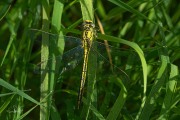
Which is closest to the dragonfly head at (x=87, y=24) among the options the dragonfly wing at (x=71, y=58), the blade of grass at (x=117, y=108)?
the dragonfly wing at (x=71, y=58)

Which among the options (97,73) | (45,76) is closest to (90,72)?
(45,76)

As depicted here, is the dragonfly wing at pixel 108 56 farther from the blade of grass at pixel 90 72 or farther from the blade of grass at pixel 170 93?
the blade of grass at pixel 170 93

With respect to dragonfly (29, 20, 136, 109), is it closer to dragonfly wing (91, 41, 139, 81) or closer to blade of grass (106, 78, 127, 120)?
dragonfly wing (91, 41, 139, 81)

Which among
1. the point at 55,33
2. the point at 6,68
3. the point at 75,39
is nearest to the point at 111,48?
the point at 75,39


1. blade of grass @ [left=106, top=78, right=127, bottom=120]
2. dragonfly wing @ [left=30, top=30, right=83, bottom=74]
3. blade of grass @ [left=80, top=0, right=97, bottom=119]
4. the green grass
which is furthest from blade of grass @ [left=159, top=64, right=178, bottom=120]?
dragonfly wing @ [left=30, top=30, right=83, bottom=74]

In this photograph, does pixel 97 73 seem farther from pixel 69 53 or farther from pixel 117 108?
pixel 117 108
